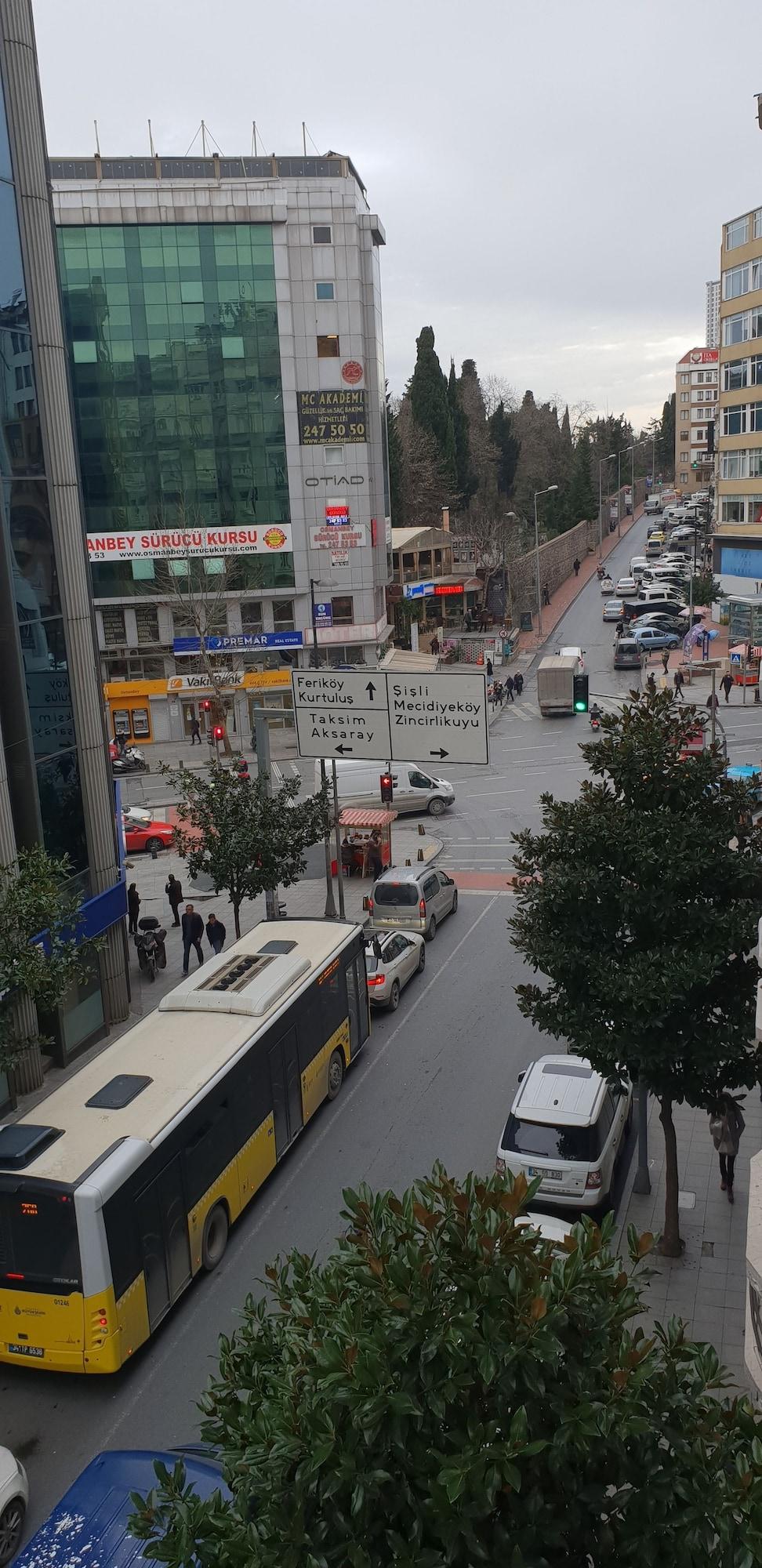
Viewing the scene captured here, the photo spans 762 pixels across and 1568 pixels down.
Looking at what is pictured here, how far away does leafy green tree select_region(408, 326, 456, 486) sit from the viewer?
81.1 m

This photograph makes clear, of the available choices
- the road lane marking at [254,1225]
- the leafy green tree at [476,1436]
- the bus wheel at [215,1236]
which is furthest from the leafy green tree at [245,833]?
the leafy green tree at [476,1436]

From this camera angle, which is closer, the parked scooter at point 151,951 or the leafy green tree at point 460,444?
the parked scooter at point 151,951

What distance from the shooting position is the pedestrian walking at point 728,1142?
41.2ft

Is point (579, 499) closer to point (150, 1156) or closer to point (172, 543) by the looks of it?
point (172, 543)

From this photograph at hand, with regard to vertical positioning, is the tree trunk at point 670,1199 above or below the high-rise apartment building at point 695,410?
below

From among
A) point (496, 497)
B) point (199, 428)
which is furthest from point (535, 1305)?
point (496, 497)

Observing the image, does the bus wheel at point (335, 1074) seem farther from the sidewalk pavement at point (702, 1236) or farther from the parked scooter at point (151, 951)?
the parked scooter at point (151, 951)

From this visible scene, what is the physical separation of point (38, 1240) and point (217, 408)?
42996 millimetres

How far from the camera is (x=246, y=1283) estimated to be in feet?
39.7

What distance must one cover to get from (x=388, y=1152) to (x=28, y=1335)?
543 cm

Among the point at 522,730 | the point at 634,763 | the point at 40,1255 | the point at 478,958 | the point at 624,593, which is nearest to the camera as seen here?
the point at 40,1255

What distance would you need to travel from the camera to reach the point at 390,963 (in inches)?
776

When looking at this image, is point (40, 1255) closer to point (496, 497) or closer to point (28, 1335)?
point (28, 1335)

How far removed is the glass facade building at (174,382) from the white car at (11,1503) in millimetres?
41189
